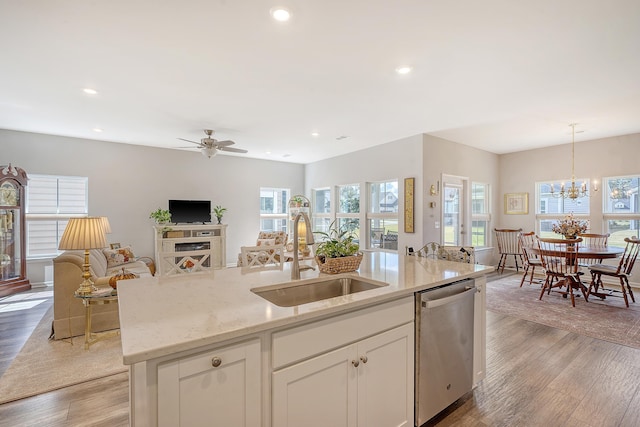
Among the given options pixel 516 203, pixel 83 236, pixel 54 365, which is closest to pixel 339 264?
pixel 83 236

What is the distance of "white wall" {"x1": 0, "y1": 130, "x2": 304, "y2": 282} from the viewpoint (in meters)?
5.46

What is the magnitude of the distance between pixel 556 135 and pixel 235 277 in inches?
245

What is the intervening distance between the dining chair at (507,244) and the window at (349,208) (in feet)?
10.4

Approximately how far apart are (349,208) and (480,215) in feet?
9.61

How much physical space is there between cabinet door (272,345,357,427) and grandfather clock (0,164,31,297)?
5880 millimetres

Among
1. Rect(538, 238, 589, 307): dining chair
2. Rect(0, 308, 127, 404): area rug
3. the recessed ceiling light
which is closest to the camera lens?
the recessed ceiling light

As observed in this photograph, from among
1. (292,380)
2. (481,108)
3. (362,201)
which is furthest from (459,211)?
(292,380)

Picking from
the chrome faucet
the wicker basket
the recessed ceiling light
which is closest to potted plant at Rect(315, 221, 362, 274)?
the wicker basket

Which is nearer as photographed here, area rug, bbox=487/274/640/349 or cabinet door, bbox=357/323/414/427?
cabinet door, bbox=357/323/414/427

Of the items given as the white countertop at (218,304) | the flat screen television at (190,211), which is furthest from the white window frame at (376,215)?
the white countertop at (218,304)

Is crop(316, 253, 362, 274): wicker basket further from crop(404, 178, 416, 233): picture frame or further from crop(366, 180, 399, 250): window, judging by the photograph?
crop(366, 180, 399, 250): window

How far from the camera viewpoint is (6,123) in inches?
189

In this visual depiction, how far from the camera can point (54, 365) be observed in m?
2.66

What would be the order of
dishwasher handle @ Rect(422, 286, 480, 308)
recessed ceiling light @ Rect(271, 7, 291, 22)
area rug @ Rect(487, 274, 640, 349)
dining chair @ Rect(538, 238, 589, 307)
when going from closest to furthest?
dishwasher handle @ Rect(422, 286, 480, 308) → recessed ceiling light @ Rect(271, 7, 291, 22) → area rug @ Rect(487, 274, 640, 349) → dining chair @ Rect(538, 238, 589, 307)
